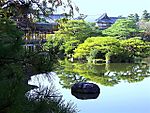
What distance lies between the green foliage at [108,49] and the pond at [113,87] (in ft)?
2.67

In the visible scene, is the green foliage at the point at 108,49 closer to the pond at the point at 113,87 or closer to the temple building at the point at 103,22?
the pond at the point at 113,87

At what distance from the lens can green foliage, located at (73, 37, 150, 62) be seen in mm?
18484

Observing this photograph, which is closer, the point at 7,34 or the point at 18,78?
the point at 18,78

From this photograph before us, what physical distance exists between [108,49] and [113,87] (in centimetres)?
722

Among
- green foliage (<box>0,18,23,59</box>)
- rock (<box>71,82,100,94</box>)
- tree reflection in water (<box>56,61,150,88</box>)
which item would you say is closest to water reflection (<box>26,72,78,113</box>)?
green foliage (<box>0,18,23,59</box>)

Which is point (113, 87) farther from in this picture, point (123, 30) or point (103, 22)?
point (103, 22)

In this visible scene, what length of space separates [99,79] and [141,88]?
2474mm

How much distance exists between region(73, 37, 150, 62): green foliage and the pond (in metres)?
0.81

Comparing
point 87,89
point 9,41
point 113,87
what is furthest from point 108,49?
point 9,41

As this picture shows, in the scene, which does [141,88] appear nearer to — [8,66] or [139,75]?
[139,75]

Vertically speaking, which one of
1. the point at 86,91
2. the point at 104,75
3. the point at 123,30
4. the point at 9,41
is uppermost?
the point at 9,41

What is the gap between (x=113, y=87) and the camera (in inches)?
449

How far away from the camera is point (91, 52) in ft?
61.6

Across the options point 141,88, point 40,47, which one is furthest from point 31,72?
point 141,88
